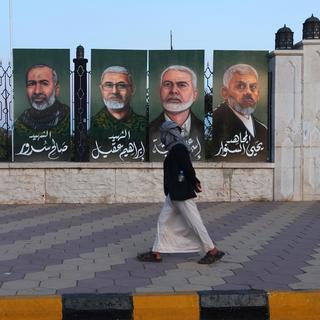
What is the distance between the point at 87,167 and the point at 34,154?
45.7 inches

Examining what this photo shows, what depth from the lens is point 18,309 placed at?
5.41 meters

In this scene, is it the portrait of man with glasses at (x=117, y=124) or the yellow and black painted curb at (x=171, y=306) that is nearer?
the yellow and black painted curb at (x=171, y=306)

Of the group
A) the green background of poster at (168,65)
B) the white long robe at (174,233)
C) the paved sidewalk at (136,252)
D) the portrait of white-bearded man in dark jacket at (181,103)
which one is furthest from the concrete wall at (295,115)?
the white long robe at (174,233)

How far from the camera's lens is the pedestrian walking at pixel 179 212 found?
6871 mm

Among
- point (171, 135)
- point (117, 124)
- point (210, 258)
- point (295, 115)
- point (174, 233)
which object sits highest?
point (295, 115)

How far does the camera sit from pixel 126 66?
42.0ft

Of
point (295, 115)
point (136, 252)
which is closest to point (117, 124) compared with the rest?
point (295, 115)

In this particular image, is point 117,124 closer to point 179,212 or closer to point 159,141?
point 159,141

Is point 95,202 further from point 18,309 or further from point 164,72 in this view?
point 18,309

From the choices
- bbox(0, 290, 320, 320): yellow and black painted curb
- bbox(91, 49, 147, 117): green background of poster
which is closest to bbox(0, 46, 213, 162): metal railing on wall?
bbox(91, 49, 147, 117): green background of poster

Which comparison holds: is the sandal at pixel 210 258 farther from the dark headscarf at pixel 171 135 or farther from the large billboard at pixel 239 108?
the large billboard at pixel 239 108

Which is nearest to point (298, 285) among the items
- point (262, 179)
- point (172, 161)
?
point (172, 161)

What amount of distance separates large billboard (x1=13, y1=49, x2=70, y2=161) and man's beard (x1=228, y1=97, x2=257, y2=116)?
3.50 m

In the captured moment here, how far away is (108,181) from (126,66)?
2.48 metres
